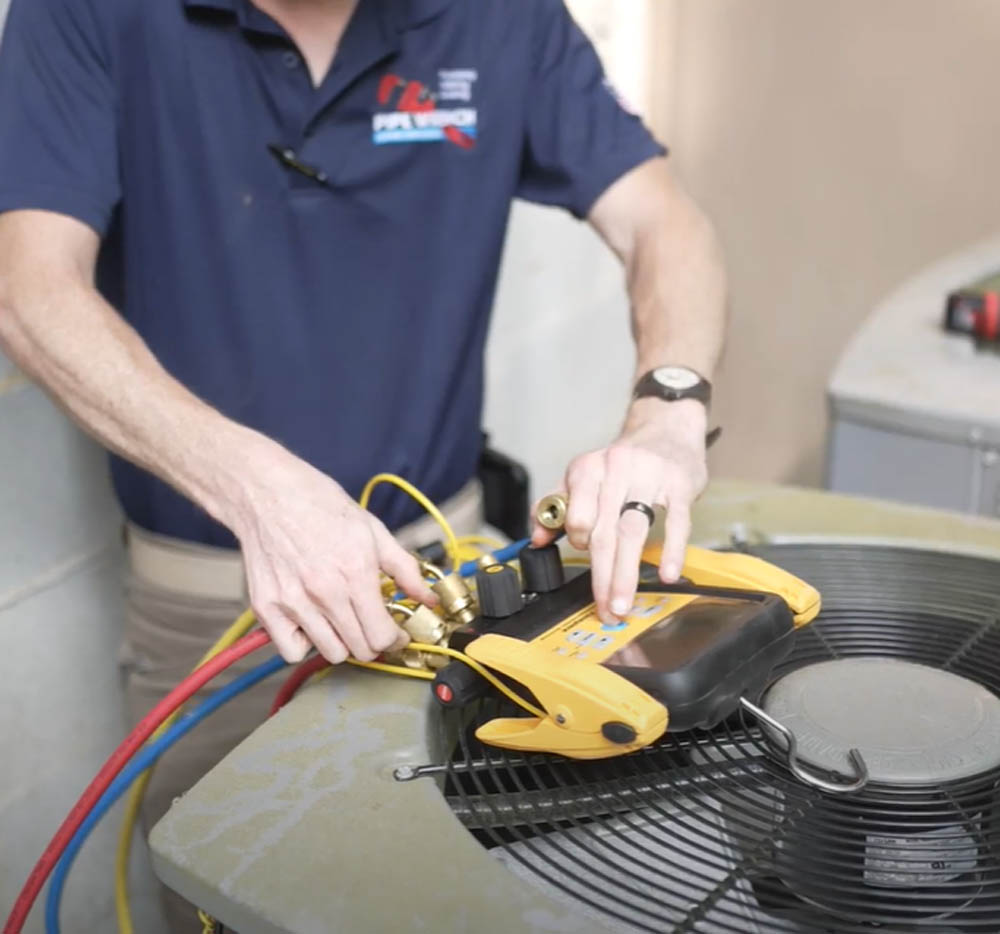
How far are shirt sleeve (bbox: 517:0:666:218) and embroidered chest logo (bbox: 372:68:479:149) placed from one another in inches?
3.5

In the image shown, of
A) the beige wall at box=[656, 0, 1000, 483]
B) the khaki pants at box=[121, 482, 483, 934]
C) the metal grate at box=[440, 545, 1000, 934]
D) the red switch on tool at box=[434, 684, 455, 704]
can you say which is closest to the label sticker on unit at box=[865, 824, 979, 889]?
the metal grate at box=[440, 545, 1000, 934]

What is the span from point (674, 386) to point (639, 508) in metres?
0.18

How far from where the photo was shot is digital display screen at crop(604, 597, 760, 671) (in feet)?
2.38

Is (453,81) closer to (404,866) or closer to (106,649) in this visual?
(106,649)

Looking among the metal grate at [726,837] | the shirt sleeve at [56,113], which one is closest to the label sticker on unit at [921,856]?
the metal grate at [726,837]

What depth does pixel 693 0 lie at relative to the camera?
2.59 meters

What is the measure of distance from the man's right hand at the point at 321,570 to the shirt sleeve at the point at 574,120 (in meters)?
0.60

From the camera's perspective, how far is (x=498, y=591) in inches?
31.1

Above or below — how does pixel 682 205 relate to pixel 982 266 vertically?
above

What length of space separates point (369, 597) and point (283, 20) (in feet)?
2.05

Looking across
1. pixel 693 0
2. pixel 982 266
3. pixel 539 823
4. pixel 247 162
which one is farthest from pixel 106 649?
pixel 693 0

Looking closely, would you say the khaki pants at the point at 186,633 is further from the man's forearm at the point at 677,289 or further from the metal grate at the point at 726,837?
the metal grate at the point at 726,837

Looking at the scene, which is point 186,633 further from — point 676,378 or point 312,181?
point 676,378

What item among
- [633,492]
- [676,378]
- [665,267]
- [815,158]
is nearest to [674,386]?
[676,378]
